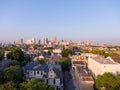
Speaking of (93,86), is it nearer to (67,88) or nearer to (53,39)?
(67,88)

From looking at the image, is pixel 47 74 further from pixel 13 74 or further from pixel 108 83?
pixel 108 83

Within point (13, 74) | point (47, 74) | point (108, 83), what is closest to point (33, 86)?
point (13, 74)

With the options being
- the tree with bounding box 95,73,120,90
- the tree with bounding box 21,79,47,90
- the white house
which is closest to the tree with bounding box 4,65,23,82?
the white house

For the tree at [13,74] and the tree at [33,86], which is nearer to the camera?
the tree at [33,86]

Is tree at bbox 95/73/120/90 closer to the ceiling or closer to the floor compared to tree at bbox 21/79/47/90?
closer to the floor

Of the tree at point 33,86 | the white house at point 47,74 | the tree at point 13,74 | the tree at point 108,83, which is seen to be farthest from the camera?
the white house at point 47,74

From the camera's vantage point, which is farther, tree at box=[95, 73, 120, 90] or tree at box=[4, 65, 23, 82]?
tree at box=[95, 73, 120, 90]

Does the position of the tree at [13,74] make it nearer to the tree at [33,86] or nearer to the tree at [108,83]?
the tree at [33,86]

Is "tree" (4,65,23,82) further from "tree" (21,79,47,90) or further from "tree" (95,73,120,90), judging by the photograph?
"tree" (95,73,120,90)

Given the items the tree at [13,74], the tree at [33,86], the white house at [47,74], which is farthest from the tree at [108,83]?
the tree at [13,74]

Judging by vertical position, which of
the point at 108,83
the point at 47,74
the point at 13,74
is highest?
the point at 13,74

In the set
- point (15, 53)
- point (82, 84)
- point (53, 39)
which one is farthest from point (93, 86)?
point (53, 39)

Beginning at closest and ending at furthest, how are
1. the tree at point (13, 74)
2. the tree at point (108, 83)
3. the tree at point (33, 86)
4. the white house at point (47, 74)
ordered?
the tree at point (33, 86), the tree at point (13, 74), the tree at point (108, 83), the white house at point (47, 74)
